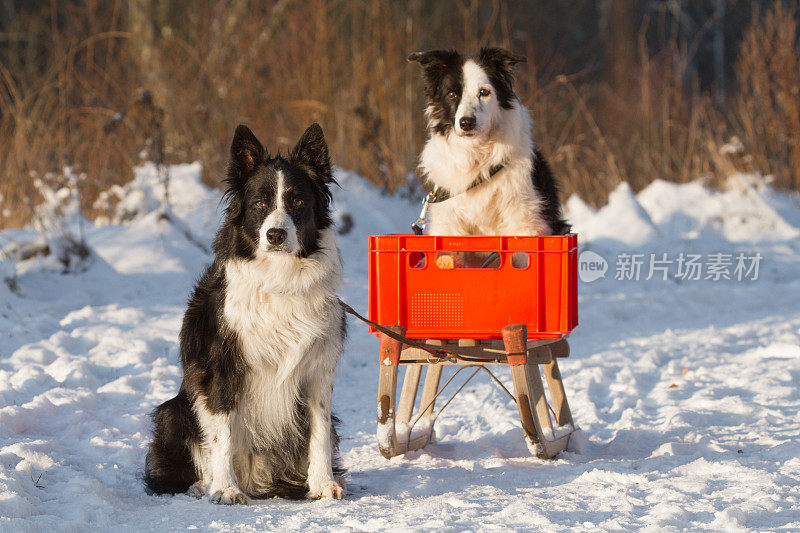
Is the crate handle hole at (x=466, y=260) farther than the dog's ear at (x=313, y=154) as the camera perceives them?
Yes

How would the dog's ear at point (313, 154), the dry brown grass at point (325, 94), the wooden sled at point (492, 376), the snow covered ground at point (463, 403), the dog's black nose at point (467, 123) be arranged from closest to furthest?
the snow covered ground at point (463, 403)
the dog's ear at point (313, 154)
the wooden sled at point (492, 376)
the dog's black nose at point (467, 123)
the dry brown grass at point (325, 94)

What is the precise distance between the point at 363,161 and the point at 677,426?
22.8 feet

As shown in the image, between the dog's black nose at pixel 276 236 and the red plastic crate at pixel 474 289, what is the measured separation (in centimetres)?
54

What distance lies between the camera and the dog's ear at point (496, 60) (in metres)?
4.29

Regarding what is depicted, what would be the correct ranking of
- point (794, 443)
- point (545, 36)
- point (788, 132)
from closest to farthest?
point (794, 443)
point (788, 132)
point (545, 36)

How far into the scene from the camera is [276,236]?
10.7ft

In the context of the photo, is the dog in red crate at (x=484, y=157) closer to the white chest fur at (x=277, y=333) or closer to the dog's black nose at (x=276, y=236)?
the white chest fur at (x=277, y=333)

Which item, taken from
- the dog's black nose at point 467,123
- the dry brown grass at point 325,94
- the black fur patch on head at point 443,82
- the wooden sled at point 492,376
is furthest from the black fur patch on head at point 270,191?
the dry brown grass at point 325,94

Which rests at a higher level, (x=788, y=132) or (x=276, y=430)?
(x=788, y=132)

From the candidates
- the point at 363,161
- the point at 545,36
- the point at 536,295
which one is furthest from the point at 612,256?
the point at 545,36

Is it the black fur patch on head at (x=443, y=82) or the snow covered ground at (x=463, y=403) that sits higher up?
the black fur patch on head at (x=443, y=82)

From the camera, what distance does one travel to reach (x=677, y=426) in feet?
14.5

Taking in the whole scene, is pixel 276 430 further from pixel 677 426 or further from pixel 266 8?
pixel 266 8

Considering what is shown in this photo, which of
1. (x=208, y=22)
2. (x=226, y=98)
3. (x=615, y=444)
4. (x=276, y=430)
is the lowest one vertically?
(x=615, y=444)
